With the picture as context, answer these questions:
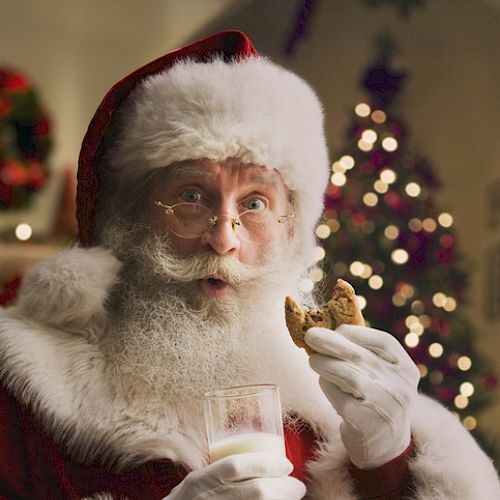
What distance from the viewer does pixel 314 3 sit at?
16.0ft

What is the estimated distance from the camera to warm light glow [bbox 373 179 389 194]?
3.67m

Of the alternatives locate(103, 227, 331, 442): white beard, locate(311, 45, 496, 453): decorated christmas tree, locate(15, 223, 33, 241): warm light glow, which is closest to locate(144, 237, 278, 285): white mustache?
locate(103, 227, 331, 442): white beard

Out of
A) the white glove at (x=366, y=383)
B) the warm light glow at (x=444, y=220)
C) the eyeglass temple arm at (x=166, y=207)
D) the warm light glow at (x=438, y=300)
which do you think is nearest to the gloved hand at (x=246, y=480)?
the white glove at (x=366, y=383)

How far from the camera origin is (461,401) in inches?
→ 141

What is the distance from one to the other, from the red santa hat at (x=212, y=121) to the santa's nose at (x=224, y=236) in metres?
0.13

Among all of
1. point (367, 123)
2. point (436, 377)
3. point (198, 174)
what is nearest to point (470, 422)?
point (436, 377)

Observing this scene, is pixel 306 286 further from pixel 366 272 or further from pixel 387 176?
pixel 387 176

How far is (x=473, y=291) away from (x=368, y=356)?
10.9 feet

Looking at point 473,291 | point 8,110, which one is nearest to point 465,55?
point 473,291

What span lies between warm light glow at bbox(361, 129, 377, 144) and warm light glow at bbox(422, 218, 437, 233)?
48 cm

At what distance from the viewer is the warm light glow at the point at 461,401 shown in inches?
141

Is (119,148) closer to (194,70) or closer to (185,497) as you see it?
(194,70)

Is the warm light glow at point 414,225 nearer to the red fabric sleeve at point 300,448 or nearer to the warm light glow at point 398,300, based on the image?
the warm light glow at point 398,300

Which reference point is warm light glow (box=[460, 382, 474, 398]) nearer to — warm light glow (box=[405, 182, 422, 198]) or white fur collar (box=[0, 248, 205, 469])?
warm light glow (box=[405, 182, 422, 198])
